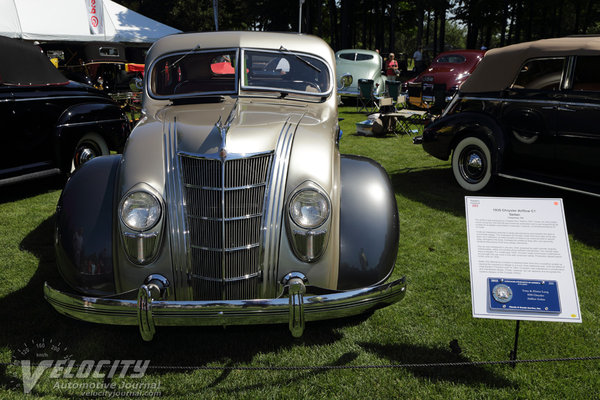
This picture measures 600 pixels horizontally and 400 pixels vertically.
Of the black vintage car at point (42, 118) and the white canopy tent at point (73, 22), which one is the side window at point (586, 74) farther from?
A: the white canopy tent at point (73, 22)

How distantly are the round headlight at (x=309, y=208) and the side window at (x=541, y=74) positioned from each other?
4.00 metres

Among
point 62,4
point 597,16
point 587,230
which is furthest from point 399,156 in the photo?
point 597,16

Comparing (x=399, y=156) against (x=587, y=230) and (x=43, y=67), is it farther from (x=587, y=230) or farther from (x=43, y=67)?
(x=43, y=67)

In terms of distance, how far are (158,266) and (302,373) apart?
104 cm

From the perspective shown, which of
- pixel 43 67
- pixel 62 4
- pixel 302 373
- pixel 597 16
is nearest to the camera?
pixel 302 373

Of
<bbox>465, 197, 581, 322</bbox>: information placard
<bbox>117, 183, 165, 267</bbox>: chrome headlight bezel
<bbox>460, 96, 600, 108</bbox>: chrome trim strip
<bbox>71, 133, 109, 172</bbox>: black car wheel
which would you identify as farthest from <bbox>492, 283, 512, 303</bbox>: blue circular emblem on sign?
<bbox>71, 133, 109, 172</bbox>: black car wheel

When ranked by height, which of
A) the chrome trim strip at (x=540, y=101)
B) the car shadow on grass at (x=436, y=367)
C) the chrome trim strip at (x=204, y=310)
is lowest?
the car shadow on grass at (x=436, y=367)

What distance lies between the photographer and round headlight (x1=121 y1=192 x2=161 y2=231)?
2.59m

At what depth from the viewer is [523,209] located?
2740mm

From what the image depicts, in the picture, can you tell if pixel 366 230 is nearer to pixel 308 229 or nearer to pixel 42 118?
pixel 308 229

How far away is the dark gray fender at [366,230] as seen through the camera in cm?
277

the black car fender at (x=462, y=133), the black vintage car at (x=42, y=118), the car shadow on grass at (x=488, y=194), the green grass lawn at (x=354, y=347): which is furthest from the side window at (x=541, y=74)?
the black vintage car at (x=42, y=118)

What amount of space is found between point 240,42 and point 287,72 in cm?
49

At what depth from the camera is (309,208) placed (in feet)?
8.66
